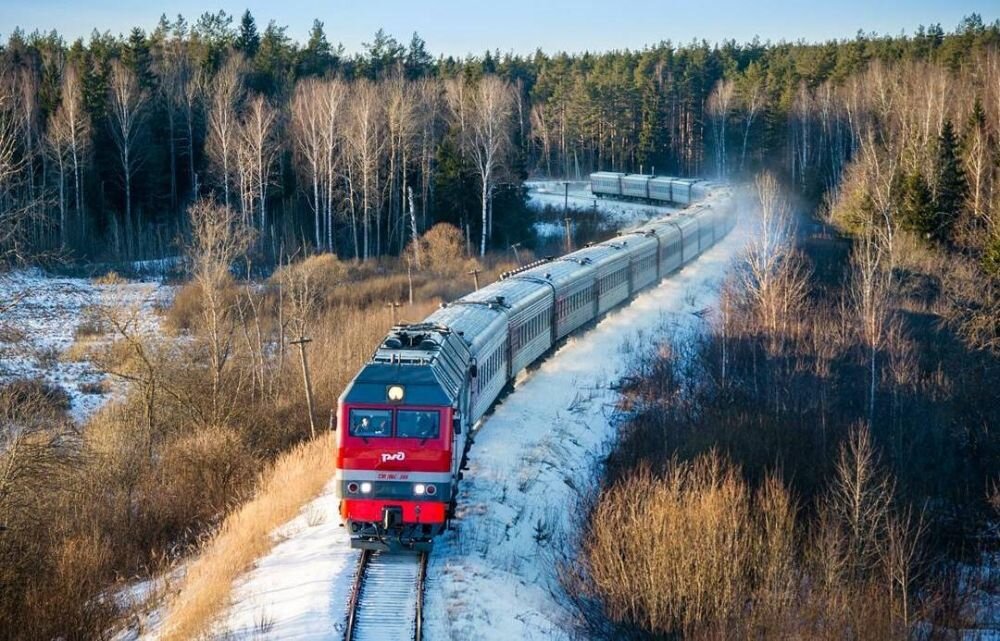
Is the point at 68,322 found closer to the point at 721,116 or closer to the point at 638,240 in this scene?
the point at 638,240

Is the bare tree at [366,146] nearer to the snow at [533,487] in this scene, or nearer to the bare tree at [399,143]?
the bare tree at [399,143]

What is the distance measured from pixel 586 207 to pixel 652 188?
5.42 metres

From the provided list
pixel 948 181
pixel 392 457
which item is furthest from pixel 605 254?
pixel 948 181

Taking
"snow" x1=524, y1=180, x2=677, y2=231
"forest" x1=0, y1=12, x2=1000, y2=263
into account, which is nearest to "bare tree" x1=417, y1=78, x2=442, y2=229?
"forest" x1=0, y1=12, x2=1000, y2=263

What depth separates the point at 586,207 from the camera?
68.0m

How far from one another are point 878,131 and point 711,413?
52648 mm

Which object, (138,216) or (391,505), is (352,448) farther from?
(138,216)

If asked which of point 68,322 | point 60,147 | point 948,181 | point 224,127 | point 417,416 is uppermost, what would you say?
point 224,127

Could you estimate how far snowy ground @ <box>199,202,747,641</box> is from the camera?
44.8ft

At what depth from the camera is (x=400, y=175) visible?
5797 cm

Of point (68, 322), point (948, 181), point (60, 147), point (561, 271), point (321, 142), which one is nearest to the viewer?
point (561, 271)

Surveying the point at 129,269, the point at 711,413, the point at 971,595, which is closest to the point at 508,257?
the point at 129,269

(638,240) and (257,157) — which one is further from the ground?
(257,157)

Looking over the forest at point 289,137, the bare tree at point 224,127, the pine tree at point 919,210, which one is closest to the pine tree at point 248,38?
the forest at point 289,137
